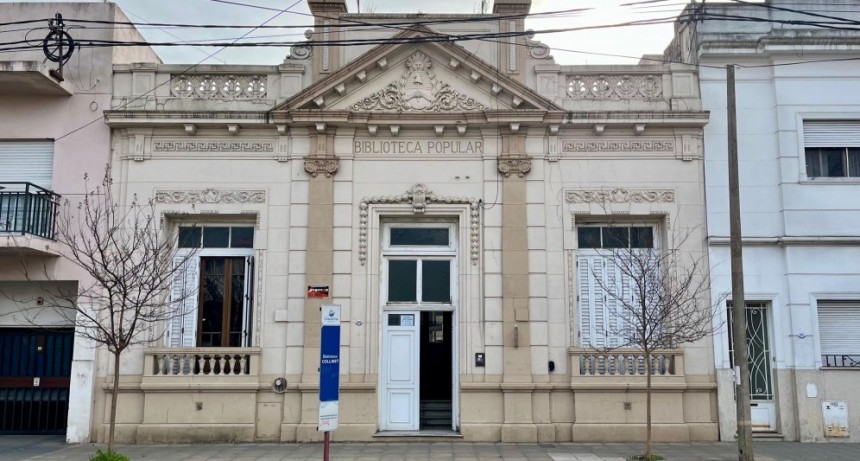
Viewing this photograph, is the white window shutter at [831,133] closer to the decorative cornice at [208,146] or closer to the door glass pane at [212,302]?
the decorative cornice at [208,146]

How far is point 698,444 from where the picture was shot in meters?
13.3

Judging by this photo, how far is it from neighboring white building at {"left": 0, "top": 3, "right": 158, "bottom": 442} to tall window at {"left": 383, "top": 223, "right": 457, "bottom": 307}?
241 inches

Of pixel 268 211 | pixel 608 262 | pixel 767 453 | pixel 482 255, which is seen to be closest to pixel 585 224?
pixel 608 262

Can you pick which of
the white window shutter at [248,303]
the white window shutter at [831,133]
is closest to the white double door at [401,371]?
the white window shutter at [248,303]

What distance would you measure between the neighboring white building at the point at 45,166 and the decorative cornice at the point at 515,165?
8.17 metres

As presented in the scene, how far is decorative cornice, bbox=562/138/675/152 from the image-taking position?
14.5 m

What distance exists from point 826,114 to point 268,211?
38.2 feet

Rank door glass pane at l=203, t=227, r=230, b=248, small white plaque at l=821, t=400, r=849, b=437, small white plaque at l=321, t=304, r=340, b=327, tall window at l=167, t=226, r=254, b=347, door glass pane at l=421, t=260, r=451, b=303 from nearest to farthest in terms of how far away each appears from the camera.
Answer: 1. small white plaque at l=321, t=304, r=340, b=327
2. small white plaque at l=821, t=400, r=849, b=437
3. tall window at l=167, t=226, r=254, b=347
4. door glass pane at l=421, t=260, r=451, b=303
5. door glass pane at l=203, t=227, r=230, b=248

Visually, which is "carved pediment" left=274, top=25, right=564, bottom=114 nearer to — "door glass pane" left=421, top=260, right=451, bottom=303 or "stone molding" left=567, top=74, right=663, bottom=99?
"stone molding" left=567, top=74, right=663, bottom=99

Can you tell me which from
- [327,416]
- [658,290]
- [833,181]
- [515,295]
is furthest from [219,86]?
[833,181]

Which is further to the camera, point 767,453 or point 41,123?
point 41,123

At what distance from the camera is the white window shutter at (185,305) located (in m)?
14.2

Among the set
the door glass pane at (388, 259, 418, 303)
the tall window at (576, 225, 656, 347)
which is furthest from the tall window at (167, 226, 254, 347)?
the tall window at (576, 225, 656, 347)

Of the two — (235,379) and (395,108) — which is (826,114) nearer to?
(395,108)
